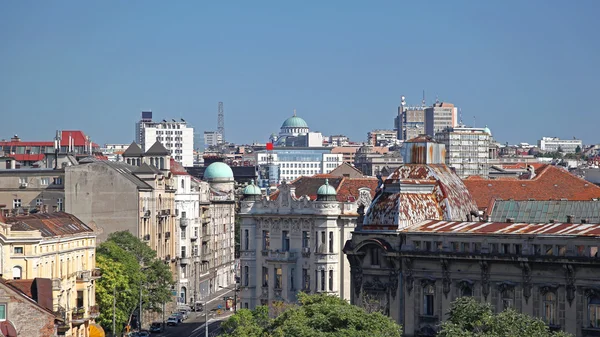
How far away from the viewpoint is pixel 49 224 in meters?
145

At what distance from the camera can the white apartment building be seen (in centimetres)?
15512

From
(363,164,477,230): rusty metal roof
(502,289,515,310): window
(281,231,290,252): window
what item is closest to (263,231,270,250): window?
(281,231,290,252): window

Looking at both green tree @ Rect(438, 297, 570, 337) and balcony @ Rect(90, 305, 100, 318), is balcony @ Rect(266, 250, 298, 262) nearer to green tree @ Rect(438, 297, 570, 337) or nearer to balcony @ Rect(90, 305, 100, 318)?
balcony @ Rect(90, 305, 100, 318)

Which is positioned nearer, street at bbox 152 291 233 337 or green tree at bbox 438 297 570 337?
green tree at bbox 438 297 570 337

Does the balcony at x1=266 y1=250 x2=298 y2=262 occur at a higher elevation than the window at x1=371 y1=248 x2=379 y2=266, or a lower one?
lower

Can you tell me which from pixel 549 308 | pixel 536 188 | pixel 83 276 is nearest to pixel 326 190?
pixel 83 276

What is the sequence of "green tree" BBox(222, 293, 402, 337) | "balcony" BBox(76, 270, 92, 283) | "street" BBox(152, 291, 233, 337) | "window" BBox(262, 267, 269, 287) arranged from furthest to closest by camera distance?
1. "street" BBox(152, 291, 233, 337)
2. "window" BBox(262, 267, 269, 287)
3. "balcony" BBox(76, 270, 92, 283)
4. "green tree" BBox(222, 293, 402, 337)

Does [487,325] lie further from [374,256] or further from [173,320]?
[173,320]

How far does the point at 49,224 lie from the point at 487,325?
54658 mm

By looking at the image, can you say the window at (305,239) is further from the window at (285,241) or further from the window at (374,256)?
the window at (374,256)

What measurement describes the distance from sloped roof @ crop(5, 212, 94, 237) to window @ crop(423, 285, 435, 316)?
30388mm

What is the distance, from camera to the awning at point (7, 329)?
11650cm

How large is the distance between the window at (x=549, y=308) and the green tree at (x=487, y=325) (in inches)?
365

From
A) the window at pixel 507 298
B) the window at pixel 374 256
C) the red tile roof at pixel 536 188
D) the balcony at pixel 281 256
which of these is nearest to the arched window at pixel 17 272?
the window at pixel 374 256
